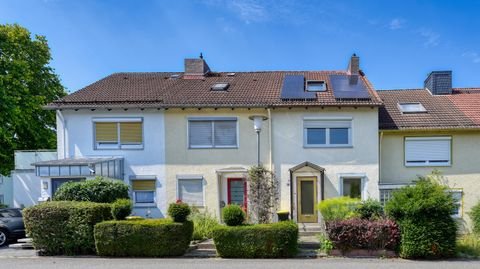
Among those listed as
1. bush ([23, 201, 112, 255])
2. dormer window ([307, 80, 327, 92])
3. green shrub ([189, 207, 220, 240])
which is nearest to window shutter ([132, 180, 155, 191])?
green shrub ([189, 207, 220, 240])

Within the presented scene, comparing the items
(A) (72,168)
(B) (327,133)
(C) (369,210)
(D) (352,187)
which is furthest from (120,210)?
(D) (352,187)

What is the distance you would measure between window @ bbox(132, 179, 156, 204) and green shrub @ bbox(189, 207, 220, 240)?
2.09 m

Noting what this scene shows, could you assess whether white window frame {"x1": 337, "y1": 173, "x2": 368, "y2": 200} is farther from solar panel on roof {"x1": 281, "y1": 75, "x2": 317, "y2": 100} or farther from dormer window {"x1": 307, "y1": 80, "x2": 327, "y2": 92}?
dormer window {"x1": 307, "y1": 80, "x2": 327, "y2": 92}

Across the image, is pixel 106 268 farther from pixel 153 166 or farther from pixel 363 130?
pixel 363 130

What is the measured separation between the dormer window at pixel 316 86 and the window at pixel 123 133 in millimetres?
8162

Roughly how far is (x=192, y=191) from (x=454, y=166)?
11695 millimetres

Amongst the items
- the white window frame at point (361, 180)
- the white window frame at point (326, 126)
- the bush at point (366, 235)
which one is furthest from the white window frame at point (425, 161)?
the bush at point (366, 235)

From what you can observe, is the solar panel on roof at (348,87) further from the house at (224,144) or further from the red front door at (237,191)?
the red front door at (237,191)

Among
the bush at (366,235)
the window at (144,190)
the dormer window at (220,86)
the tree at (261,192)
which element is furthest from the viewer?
the dormer window at (220,86)

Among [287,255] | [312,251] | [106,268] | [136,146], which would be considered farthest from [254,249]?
[136,146]

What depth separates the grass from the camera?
9.42 meters

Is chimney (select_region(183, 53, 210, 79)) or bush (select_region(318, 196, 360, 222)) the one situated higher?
chimney (select_region(183, 53, 210, 79))

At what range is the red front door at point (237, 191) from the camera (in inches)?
537

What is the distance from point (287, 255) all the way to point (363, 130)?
6.72m
